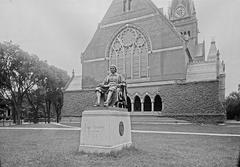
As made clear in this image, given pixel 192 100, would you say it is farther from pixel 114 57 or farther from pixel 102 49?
pixel 102 49

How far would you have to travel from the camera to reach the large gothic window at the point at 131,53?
3241 centimetres

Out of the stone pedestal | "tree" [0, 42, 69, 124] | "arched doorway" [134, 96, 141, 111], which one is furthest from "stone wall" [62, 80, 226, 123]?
the stone pedestal

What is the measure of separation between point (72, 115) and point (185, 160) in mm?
29979

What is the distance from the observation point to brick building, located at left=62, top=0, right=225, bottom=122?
26859 mm

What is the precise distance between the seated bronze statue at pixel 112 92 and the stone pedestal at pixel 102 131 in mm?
457

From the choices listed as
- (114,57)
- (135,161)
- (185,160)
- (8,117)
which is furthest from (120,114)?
(8,117)

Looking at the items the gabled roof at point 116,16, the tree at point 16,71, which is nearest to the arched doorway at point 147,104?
the gabled roof at point 116,16

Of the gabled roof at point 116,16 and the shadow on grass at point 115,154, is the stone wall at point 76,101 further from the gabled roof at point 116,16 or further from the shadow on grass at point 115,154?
the shadow on grass at point 115,154

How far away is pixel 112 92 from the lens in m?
8.27

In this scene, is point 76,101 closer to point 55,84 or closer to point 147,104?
point 55,84

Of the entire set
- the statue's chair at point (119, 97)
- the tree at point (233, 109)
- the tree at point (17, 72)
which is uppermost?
the tree at point (17, 72)

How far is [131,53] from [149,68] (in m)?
3.68

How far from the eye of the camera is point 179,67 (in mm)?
29484

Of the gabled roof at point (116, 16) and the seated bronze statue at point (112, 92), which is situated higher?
the gabled roof at point (116, 16)
